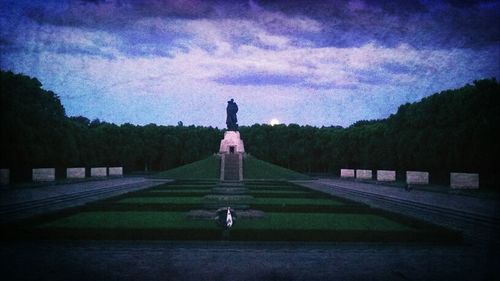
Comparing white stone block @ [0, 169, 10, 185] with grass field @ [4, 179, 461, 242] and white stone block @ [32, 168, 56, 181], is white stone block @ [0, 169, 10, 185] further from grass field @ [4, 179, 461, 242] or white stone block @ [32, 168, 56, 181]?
grass field @ [4, 179, 461, 242]

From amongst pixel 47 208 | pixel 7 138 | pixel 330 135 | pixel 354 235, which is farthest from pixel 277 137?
pixel 354 235

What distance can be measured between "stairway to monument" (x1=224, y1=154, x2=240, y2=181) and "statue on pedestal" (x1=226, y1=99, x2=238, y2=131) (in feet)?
25.1

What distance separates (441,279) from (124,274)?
7560 mm

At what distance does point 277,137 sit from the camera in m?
97.0

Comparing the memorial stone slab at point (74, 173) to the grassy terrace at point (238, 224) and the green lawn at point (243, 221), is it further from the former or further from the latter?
the green lawn at point (243, 221)

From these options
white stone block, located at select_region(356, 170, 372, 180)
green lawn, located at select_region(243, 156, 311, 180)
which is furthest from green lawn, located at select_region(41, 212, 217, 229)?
white stone block, located at select_region(356, 170, 372, 180)

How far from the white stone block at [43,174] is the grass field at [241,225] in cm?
1975

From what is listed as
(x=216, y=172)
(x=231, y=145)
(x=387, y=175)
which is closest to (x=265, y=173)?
(x=216, y=172)

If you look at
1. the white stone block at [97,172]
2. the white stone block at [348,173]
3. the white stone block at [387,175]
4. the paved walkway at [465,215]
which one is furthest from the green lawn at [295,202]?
A: the white stone block at [348,173]

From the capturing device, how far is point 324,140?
88.9 metres

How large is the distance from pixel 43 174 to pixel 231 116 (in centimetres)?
3156

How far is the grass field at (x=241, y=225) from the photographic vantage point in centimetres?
1531

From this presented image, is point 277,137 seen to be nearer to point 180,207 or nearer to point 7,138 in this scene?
point 7,138

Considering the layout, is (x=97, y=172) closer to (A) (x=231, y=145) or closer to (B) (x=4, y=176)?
(B) (x=4, y=176)
